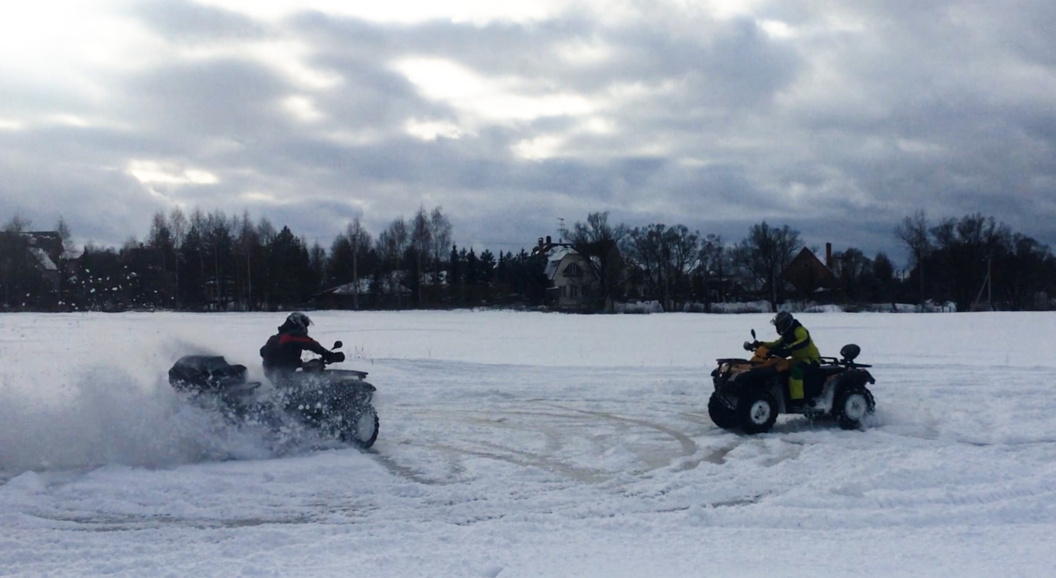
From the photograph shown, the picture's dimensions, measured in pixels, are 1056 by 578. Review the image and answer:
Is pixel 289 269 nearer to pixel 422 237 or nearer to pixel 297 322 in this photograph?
pixel 422 237

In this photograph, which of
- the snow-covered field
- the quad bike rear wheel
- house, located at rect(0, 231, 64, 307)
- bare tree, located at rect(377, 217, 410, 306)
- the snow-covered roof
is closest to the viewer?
the snow-covered field

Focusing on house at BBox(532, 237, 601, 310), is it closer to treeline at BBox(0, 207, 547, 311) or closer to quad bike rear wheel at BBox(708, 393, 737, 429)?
treeline at BBox(0, 207, 547, 311)

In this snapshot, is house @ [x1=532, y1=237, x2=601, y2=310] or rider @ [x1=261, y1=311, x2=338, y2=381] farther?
house @ [x1=532, y1=237, x2=601, y2=310]

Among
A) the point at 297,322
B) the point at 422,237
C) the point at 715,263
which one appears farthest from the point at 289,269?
the point at 297,322

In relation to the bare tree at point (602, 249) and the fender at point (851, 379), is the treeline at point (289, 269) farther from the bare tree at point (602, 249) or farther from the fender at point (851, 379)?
the fender at point (851, 379)

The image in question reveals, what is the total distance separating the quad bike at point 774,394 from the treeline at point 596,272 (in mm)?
61309

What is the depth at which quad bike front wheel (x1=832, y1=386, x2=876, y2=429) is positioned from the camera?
12.3 metres

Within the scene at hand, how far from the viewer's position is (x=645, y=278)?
9375 cm

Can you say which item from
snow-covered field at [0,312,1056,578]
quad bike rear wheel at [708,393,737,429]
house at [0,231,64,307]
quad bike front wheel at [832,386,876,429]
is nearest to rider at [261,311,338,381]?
snow-covered field at [0,312,1056,578]

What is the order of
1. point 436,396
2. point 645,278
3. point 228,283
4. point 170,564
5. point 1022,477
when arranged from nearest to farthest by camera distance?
point 170,564 < point 1022,477 < point 436,396 < point 228,283 < point 645,278

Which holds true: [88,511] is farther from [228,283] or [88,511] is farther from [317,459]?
[228,283]

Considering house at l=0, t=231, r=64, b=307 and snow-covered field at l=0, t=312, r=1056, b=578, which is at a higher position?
house at l=0, t=231, r=64, b=307

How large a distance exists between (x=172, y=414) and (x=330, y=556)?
4.37 m

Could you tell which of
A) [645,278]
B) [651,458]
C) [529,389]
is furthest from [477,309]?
[651,458]
